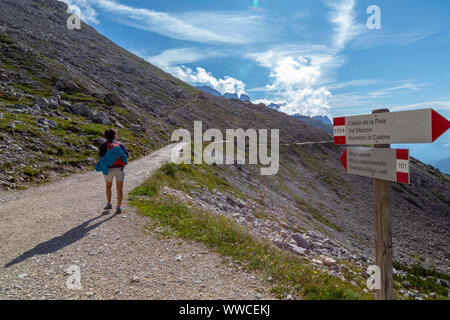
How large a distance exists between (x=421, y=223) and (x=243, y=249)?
10211 centimetres

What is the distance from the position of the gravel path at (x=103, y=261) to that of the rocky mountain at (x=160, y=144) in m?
8.45

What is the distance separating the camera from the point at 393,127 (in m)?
5.27

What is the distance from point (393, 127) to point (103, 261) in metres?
8.96

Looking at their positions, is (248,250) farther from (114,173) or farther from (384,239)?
(114,173)

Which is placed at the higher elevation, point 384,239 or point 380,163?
point 380,163

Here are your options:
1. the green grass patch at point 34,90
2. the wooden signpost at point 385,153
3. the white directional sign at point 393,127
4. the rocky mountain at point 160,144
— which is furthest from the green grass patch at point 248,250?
the green grass patch at point 34,90

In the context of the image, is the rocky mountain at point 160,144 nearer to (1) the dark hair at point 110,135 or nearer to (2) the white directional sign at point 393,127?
(1) the dark hair at point 110,135

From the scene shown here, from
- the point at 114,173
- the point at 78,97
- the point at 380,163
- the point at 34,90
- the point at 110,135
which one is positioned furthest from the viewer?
the point at 78,97

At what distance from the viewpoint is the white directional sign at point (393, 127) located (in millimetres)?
4656

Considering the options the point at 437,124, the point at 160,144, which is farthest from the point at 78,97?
the point at 437,124

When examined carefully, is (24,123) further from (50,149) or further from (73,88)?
(73,88)

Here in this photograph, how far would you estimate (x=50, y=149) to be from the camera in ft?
78.0
